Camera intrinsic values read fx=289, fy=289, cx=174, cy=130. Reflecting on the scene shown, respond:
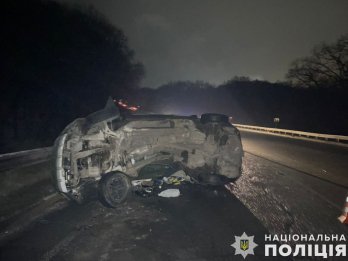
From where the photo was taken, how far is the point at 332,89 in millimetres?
45406

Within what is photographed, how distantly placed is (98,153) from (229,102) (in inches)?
3616

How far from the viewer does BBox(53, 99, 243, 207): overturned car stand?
638 centimetres

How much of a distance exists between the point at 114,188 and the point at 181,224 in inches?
75.4

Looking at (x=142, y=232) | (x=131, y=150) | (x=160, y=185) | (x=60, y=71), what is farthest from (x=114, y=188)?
(x=60, y=71)

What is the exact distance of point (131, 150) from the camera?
7.16m

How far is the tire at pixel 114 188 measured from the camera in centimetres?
646

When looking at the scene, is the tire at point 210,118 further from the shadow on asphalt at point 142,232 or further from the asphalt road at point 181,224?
the shadow on asphalt at point 142,232

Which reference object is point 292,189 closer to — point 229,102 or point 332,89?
point 332,89

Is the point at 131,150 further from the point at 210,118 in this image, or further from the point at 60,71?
the point at 60,71

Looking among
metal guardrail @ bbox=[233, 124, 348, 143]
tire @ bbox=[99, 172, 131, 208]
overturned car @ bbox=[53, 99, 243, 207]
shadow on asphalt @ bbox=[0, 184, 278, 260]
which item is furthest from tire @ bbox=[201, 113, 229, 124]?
metal guardrail @ bbox=[233, 124, 348, 143]

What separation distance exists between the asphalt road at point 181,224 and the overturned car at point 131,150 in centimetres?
52

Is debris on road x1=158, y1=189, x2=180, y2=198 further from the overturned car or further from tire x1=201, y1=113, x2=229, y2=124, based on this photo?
tire x1=201, y1=113, x2=229, y2=124

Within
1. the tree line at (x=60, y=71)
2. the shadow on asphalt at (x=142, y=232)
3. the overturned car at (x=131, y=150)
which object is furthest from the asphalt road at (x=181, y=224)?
the tree line at (x=60, y=71)

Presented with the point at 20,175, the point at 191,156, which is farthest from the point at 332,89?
Answer: the point at 20,175
